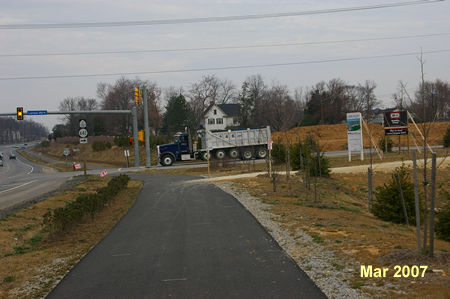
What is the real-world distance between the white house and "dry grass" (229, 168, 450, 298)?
69.2 m

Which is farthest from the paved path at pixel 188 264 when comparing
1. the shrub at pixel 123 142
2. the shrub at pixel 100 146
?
the shrub at pixel 100 146

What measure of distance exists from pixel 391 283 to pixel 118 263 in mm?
5244

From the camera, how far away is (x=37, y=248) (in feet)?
36.4

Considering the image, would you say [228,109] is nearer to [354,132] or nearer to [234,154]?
[234,154]

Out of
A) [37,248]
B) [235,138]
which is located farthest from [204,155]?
[37,248]

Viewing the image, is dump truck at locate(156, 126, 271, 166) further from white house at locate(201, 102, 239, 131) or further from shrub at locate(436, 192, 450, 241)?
white house at locate(201, 102, 239, 131)

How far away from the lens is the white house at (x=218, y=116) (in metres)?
90.8

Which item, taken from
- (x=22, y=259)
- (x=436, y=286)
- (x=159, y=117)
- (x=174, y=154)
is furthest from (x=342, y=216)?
(x=159, y=117)

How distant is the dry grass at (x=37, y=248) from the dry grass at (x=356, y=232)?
18.0 ft

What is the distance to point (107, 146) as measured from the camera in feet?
240

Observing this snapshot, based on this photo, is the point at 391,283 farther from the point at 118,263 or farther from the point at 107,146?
the point at 107,146

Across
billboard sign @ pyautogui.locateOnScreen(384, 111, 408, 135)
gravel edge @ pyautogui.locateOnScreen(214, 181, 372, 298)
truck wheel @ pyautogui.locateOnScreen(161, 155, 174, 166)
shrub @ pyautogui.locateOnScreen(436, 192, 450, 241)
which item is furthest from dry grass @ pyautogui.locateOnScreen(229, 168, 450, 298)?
truck wheel @ pyautogui.locateOnScreen(161, 155, 174, 166)

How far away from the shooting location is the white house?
90.8 metres

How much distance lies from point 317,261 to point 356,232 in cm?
265
